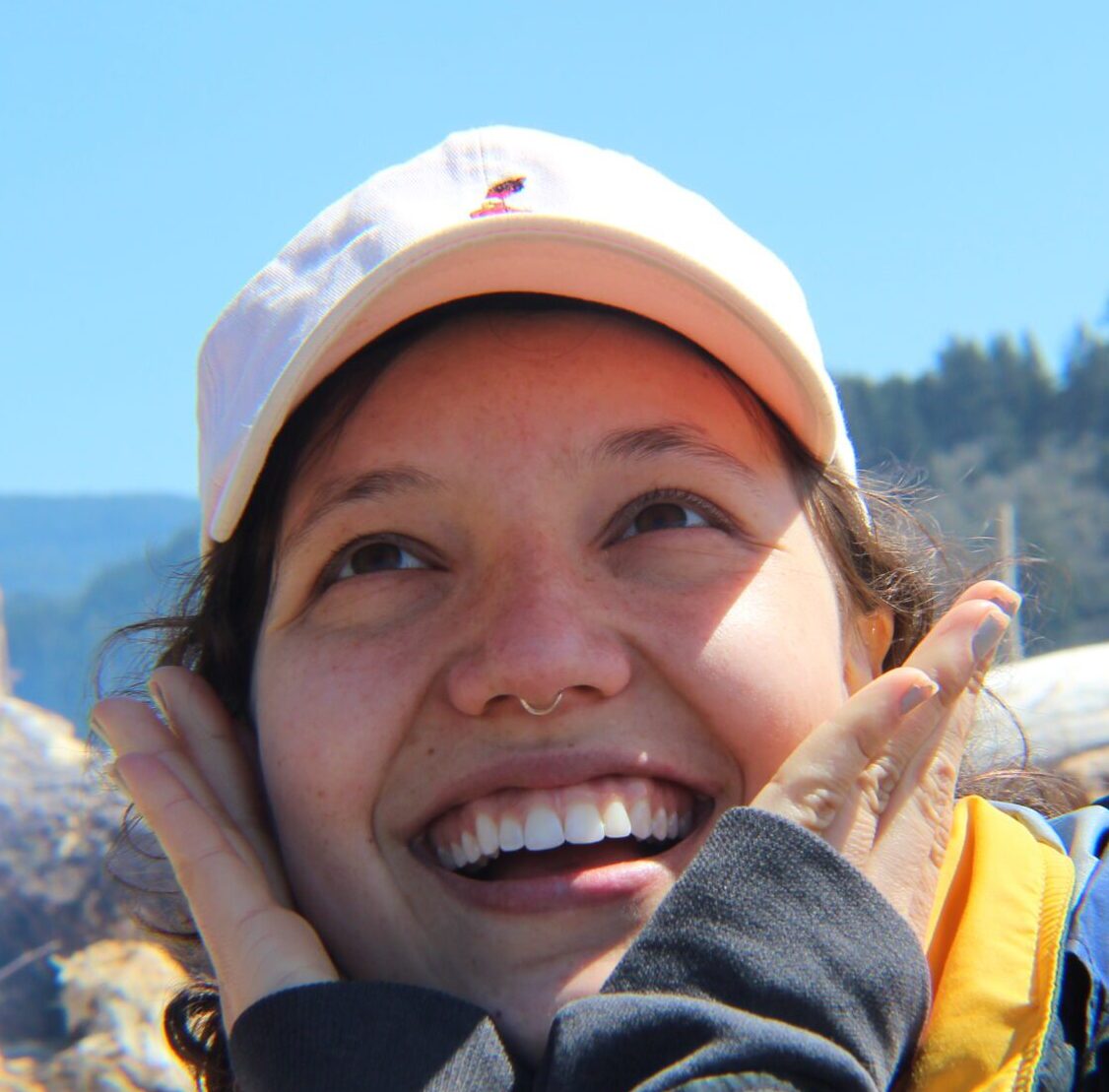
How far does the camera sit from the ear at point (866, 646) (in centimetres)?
213

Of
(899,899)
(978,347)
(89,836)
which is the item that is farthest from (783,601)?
(978,347)

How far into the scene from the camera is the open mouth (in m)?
1.79

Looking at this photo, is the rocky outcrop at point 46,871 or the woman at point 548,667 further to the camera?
the rocky outcrop at point 46,871

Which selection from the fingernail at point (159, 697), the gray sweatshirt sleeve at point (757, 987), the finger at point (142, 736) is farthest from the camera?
the fingernail at point (159, 697)

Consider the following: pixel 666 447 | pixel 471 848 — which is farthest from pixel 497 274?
pixel 471 848

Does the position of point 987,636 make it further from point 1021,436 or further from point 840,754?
point 1021,436

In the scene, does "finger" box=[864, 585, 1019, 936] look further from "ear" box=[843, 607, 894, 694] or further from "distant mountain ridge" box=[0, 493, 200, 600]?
"distant mountain ridge" box=[0, 493, 200, 600]

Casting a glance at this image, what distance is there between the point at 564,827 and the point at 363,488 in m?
0.54

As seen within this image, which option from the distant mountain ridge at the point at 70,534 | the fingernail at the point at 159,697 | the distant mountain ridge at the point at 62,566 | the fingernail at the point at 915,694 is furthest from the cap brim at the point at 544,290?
the distant mountain ridge at the point at 70,534

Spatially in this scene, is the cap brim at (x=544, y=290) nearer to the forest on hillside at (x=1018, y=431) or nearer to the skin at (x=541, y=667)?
the skin at (x=541, y=667)

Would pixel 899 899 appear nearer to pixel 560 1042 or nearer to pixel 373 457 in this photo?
pixel 560 1042

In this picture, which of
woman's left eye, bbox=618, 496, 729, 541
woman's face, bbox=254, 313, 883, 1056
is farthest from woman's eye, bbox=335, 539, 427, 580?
woman's left eye, bbox=618, 496, 729, 541

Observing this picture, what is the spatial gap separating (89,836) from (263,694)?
9.48ft

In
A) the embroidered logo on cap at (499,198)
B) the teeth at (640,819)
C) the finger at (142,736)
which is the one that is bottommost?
the teeth at (640,819)
